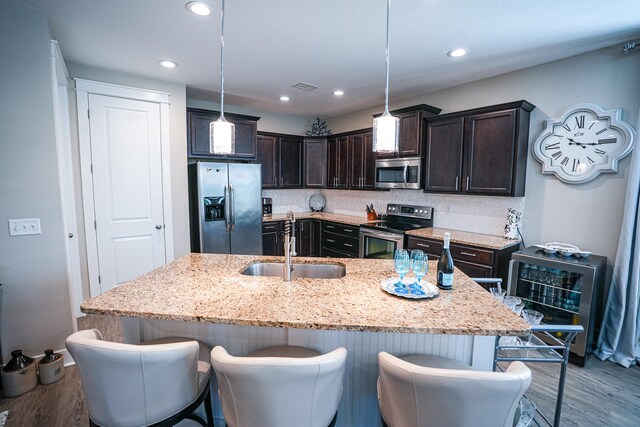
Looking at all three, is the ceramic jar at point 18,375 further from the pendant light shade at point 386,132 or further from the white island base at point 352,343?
the pendant light shade at point 386,132

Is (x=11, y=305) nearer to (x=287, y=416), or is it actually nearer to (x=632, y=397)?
(x=287, y=416)

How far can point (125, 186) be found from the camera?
3445mm

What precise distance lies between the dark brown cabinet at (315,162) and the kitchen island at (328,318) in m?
3.63

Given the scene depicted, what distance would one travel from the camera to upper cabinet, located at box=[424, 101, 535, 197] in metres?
3.07

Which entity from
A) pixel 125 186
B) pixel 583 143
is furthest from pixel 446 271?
pixel 125 186

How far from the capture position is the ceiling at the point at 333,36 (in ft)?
6.89

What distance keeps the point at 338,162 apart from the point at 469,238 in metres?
2.49

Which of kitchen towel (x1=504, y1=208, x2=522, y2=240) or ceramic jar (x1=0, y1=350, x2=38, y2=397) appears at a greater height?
kitchen towel (x1=504, y1=208, x2=522, y2=240)

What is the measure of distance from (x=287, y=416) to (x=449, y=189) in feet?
10.3

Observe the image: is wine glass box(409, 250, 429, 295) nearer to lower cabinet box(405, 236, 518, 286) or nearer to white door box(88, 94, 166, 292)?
lower cabinet box(405, 236, 518, 286)

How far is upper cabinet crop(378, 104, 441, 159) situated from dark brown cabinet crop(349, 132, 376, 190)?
1.89 feet

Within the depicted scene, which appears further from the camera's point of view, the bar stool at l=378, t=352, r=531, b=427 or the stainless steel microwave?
the stainless steel microwave

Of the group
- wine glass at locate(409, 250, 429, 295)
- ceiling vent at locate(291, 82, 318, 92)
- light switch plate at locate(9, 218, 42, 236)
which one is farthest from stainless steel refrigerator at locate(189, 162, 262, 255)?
wine glass at locate(409, 250, 429, 295)

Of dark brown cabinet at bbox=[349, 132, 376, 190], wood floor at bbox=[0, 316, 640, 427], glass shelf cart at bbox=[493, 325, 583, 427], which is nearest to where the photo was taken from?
glass shelf cart at bbox=[493, 325, 583, 427]
